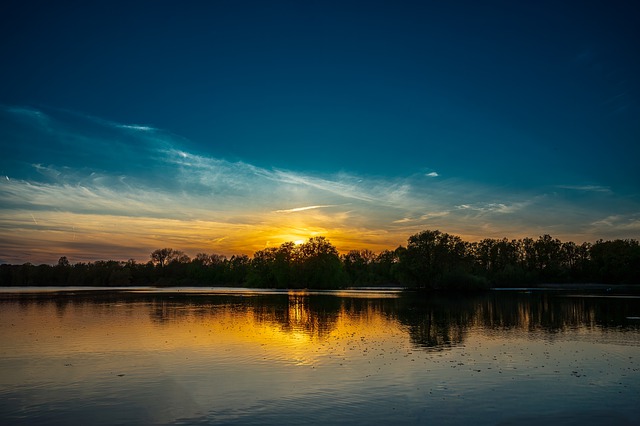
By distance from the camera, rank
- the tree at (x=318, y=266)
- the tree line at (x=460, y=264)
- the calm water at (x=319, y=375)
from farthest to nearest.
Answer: the tree at (x=318, y=266)
the tree line at (x=460, y=264)
the calm water at (x=319, y=375)

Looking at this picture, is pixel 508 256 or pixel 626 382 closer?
pixel 626 382

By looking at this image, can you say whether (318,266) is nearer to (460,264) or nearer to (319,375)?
(460,264)

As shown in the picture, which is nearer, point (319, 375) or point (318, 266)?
point (319, 375)

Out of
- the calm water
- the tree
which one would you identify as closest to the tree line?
the tree

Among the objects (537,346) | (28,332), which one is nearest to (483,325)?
(537,346)

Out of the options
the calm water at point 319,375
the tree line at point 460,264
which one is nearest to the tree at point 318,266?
the tree line at point 460,264

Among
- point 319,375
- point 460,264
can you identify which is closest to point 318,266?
point 460,264

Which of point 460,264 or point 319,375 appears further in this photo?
point 460,264

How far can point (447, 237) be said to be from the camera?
14350 cm

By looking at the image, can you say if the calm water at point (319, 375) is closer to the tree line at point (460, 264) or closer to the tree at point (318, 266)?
the tree line at point (460, 264)

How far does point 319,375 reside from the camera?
71.4ft

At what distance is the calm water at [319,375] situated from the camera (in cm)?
1592

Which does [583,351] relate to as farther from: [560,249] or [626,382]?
[560,249]

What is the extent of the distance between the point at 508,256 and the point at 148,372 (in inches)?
7602
